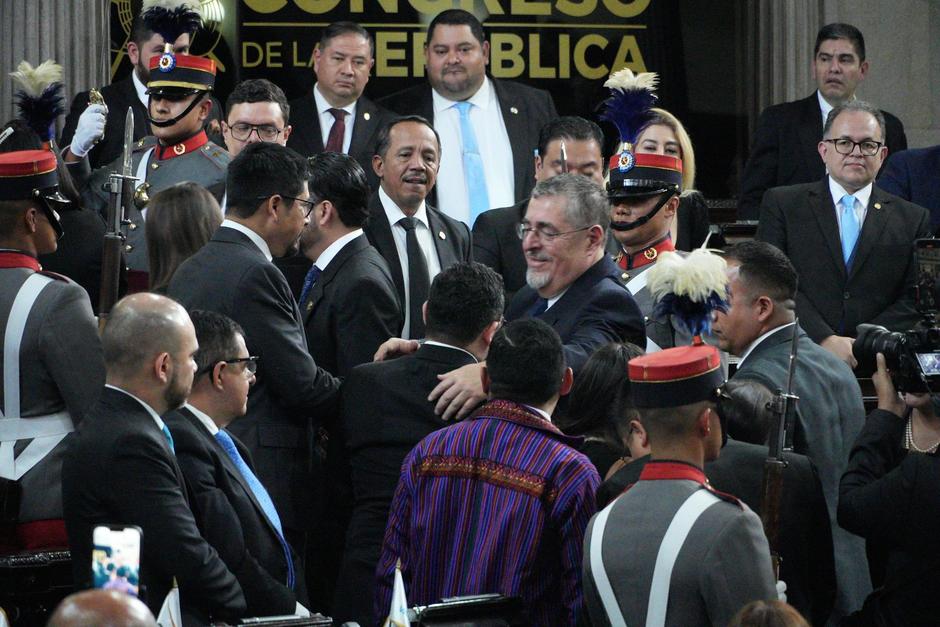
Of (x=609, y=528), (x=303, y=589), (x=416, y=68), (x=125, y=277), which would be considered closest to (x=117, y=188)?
(x=125, y=277)

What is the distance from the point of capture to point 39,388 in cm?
540

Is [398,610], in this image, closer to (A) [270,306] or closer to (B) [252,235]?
(A) [270,306]

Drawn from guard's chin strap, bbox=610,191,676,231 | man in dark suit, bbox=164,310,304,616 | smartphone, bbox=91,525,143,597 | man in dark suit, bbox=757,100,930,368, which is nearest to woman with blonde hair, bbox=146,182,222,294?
man in dark suit, bbox=164,310,304,616

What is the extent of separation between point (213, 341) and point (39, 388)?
0.80 metres

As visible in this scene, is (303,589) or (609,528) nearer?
(609,528)

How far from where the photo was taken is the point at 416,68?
10.9 m

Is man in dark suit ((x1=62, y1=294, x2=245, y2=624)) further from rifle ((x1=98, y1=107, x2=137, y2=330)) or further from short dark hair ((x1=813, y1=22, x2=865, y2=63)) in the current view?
short dark hair ((x1=813, y1=22, x2=865, y2=63))

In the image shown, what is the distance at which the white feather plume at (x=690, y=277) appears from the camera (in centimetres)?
432

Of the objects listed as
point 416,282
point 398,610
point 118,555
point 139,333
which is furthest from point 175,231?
point 118,555

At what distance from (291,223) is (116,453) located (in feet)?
5.11

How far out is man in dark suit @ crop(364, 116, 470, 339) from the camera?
696cm

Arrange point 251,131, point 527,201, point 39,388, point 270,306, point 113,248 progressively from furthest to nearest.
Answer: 1. point 251,131
2. point 527,201
3. point 113,248
4. point 270,306
5. point 39,388

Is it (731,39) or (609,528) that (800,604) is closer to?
(609,528)

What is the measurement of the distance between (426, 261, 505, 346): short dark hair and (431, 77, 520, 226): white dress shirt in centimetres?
348
